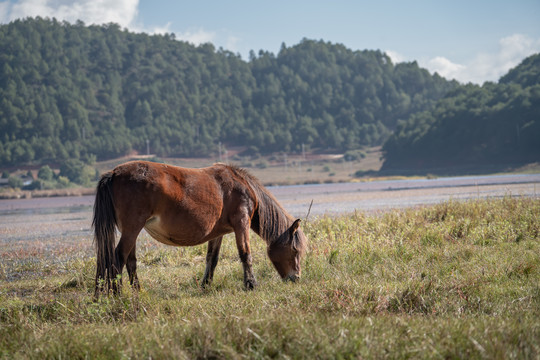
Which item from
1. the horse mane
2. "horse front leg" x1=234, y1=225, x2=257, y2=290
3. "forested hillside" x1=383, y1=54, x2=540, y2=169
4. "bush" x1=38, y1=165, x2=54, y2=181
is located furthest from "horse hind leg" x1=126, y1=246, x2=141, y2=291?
"bush" x1=38, y1=165, x2=54, y2=181

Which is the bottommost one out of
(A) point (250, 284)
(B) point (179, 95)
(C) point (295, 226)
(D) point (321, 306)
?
(A) point (250, 284)

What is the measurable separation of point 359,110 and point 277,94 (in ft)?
77.7

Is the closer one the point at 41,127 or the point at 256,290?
the point at 256,290

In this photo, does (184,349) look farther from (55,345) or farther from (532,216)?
(532,216)

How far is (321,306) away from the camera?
500 cm

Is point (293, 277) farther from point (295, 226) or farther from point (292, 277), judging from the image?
point (295, 226)

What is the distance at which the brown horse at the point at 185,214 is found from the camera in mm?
5984

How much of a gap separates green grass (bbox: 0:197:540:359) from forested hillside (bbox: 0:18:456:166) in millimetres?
99969

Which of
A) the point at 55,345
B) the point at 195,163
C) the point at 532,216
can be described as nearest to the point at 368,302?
the point at 55,345

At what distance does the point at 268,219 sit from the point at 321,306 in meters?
2.58

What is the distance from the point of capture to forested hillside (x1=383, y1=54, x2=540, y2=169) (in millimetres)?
74562

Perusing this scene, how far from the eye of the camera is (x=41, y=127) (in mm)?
111375

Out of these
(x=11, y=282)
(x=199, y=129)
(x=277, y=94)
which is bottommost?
(x=11, y=282)

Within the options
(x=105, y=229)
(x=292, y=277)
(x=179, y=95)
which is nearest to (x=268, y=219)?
(x=292, y=277)
